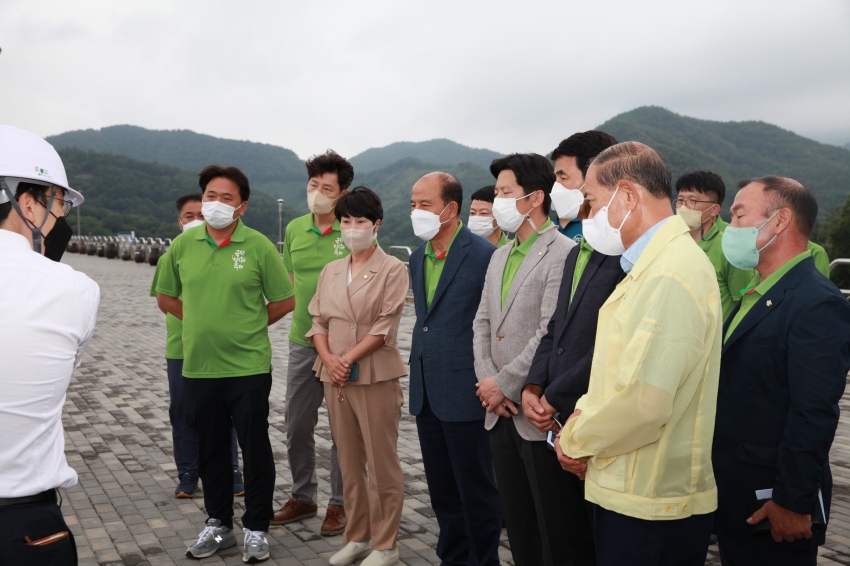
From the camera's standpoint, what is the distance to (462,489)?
363 cm

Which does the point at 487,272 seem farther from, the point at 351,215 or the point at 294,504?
the point at 294,504

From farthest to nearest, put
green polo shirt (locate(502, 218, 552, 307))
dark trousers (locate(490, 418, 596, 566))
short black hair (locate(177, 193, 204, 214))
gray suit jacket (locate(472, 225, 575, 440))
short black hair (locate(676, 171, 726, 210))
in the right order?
short black hair (locate(177, 193, 204, 214)) < short black hair (locate(676, 171, 726, 210)) < green polo shirt (locate(502, 218, 552, 307)) < gray suit jacket (locate(472, 225, 575, 440)) < dark trousers (locate(490, 418, 596, 566))

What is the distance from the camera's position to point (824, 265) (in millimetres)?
4680

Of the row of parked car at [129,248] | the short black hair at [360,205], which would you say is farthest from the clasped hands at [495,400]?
the row of parked car at [129,248]

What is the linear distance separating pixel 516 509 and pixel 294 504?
197 cm

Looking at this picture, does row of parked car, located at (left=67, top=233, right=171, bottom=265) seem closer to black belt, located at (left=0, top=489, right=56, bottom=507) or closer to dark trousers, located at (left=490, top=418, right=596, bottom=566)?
dark trousers, located at (left=490, top=418, right=596, bottom=566)

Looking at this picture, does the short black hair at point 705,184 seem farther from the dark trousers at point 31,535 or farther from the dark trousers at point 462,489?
the dark trousers at point 31,535

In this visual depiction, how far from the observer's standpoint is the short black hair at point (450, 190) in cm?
399

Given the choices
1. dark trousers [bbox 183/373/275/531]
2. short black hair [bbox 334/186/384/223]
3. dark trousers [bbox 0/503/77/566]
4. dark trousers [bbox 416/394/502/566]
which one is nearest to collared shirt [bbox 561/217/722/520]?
dark trousers [bbox 416/394/502/566]

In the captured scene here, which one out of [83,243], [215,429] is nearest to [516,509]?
[215,429]

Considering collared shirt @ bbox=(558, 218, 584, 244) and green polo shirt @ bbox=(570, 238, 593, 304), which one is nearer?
green polo shirt @ bbox=(570, 238, 593, 304)

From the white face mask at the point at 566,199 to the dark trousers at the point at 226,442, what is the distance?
78.9 inches

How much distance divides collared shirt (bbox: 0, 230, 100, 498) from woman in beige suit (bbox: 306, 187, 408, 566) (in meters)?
2.05

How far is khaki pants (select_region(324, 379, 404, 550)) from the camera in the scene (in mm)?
3959
